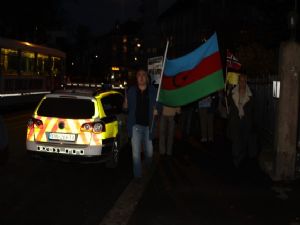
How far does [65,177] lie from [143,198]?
6.76ft

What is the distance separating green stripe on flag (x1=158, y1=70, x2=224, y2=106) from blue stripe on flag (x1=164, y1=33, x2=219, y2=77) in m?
0.34

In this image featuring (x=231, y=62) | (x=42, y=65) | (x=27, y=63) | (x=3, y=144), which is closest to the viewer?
(x=3, y=144)

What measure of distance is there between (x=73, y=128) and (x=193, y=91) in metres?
2.40

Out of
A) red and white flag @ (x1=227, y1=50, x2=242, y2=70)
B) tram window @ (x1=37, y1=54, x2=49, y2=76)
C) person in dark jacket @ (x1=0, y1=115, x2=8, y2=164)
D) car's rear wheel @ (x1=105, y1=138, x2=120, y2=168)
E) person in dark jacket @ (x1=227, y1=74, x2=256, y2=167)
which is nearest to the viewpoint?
person in dark jacket @ (x1=0, y1=115, x2=8, y2=164)

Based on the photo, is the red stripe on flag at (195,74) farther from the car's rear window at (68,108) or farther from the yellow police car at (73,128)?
the car's rear window at (68,108)

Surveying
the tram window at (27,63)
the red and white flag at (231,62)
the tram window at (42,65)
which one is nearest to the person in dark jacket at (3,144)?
the red and white flag at (231,62)

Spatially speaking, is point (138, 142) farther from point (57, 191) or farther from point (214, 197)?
point (214, 197)

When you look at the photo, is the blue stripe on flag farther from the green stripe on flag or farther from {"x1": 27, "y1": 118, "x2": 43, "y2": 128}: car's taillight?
{"x1": 27, "y1": 118, "x2": 43, "y2": 128}: car's taillight

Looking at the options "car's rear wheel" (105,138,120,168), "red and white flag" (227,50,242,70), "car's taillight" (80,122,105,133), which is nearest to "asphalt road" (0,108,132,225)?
"car's rear wheel" (105,138,120,168)

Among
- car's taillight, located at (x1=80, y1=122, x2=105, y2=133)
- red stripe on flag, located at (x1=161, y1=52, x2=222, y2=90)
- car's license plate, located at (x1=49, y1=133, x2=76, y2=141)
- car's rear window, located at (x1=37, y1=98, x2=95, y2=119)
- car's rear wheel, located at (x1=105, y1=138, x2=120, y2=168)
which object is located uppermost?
red stripe on flag, located at (x1=161, y1=52, x2=222, y2=90)

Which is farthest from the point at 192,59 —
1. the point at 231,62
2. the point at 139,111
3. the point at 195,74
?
the point at 231,62

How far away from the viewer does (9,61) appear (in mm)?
24484

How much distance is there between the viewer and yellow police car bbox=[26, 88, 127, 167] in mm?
9547

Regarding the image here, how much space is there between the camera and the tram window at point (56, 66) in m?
31.5
